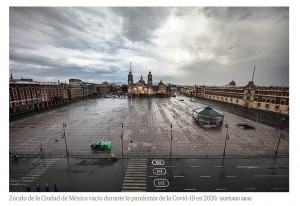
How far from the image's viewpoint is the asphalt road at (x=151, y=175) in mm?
19984

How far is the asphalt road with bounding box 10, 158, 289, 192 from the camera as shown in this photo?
65.6 ft

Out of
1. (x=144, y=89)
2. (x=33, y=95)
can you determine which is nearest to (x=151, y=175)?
(x=33, y=95)

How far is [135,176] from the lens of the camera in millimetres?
21781

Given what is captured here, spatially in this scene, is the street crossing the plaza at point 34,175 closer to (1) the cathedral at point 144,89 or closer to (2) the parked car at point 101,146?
(2) the parked car at point 101,146

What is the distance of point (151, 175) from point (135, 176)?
2242 mm

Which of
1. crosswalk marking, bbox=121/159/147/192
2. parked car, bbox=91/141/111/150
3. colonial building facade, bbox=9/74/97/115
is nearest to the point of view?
crosswalk marking, bbox=121/159/147/192

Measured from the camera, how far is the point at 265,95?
2985 inches

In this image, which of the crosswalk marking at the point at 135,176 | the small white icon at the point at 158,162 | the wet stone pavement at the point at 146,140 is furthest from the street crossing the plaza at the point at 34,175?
the small white icon at the point at 158,162

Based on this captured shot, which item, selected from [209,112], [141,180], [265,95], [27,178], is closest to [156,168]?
[141,180]

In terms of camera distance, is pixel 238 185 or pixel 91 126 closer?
pixel 238 185

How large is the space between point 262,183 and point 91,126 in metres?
42.1

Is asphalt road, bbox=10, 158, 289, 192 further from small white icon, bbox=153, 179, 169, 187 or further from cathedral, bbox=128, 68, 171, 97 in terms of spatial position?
cathedral, bbox=128, 68, 171, 97

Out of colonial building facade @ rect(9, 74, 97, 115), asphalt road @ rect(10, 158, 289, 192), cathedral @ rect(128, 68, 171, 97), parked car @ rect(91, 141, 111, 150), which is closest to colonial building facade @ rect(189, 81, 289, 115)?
asphalt road @ rect(10, 158, 289, 192)
